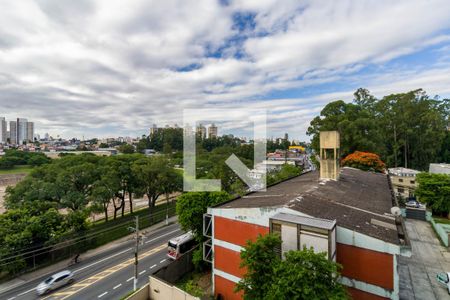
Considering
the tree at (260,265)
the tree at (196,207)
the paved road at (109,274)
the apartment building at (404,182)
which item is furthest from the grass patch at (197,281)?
the apartment building at (404,182)

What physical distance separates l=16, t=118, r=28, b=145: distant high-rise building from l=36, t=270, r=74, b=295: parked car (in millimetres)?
174560

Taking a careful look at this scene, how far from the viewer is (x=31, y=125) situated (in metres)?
151

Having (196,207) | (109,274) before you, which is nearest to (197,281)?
(196,207)

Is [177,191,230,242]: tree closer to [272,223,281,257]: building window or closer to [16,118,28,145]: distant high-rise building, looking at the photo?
[272,223,281,257]: building window

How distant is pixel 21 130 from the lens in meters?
145

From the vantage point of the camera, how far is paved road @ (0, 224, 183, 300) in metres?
12.2

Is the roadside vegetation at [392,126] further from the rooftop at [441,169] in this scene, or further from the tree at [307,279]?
the tree at [307,279]

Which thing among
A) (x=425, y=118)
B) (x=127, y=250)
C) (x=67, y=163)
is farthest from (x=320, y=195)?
(x=425, y=118)

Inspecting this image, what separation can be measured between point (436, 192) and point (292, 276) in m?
23.7

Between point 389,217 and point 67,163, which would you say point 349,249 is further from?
point 67,163

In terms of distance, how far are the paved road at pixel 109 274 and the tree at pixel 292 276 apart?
29.5 ft

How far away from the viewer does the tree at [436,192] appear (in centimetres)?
2070

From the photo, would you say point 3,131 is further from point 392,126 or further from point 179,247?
point 392,126

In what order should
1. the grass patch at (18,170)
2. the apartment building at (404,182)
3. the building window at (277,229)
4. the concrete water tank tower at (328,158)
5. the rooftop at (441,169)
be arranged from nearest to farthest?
1. the building window at (277,229)
2. the concrete water tank tower at (328,158)
3. the rooftop at (441,169)
4. the apartment building at (404,182)
5. the grass patch at (18,170)
